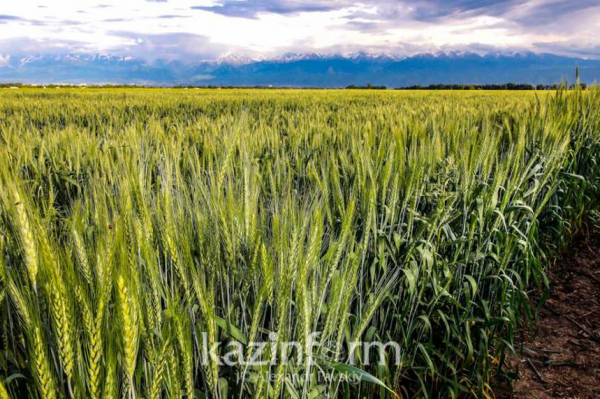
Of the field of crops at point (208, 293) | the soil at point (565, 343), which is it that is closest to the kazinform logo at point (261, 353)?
the field of crops at point (208, 293)

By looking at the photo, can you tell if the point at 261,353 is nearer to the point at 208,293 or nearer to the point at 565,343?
the point at 208,293

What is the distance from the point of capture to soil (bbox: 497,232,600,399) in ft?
8.11

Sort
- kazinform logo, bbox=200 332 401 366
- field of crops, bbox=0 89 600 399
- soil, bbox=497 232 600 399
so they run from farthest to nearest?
1. soil, bbox=497 232 600 399
2. kazinform logo, bbox=200 332 401 366
3. field of crops, bbox=0 89 600 399

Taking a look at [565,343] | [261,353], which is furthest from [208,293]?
[565,343]

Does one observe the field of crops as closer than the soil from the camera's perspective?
Yes

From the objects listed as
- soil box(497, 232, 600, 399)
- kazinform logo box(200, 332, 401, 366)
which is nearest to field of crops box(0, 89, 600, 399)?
kazinform logo box(200, 332, 401, 366)

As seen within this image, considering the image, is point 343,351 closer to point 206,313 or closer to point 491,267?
point 206,313

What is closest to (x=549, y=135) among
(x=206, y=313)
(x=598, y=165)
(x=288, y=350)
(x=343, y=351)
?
(x=598, y=165)

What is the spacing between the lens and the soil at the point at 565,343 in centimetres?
247

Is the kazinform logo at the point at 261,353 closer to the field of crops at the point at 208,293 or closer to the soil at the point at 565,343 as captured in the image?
the field of crops at the point at 208,293

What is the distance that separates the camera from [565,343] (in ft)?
9.59

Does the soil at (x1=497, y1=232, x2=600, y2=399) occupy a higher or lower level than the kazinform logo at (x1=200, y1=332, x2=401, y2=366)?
lower

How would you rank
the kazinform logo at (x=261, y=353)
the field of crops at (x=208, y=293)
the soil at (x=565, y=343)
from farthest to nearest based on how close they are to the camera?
the soil at (x=565, y=343) → the kazinform logo at (x=261, y=353) → the field of crops at (x=208, y=293)

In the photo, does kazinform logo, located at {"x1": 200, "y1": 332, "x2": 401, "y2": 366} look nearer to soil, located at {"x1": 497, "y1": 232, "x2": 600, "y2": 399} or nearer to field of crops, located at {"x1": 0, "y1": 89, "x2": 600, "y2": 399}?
field of crops, located at {"x1": 0, "y1": 89, "x2": 600, "y2": 399}
